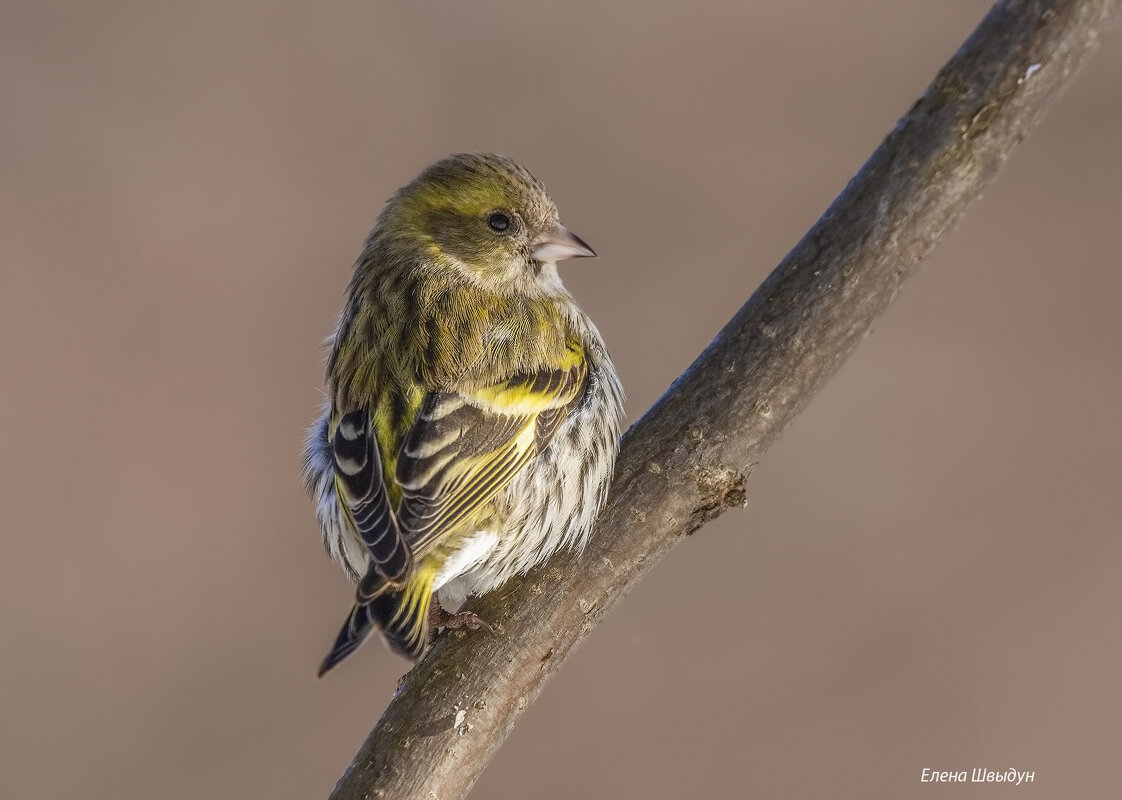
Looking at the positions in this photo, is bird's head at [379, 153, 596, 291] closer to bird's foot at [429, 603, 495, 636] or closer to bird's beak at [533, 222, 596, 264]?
bird's beak at [533, 222, 596, 264]

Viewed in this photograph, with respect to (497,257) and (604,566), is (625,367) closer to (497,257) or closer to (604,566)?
(497,257)

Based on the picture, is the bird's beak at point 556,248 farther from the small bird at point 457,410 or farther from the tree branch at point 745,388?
the tree branch at point 745,388

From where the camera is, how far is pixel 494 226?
173 inches

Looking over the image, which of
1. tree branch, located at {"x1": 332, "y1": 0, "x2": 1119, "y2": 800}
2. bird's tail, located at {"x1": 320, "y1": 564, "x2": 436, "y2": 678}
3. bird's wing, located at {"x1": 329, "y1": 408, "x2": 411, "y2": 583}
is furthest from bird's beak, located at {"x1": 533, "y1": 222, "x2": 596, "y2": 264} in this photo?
bird's tail, located at {"x1": 320, "y1": 564, "x2": 436, "y2": 678}

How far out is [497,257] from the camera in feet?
14.3

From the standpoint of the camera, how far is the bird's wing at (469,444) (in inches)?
138

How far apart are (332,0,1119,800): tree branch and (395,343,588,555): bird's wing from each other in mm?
284

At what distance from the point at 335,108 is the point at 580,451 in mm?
5499

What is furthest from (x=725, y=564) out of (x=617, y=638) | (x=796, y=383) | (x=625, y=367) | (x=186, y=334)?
(x=796, y=383)

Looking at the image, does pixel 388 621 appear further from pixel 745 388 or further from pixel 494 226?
pixel 494 226

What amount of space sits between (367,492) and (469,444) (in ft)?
1.07

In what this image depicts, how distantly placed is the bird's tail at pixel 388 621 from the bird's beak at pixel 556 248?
4.74 ft

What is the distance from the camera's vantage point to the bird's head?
4.38 m

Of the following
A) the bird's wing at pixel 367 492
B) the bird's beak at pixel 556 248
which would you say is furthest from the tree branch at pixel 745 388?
the bird's beak at pixel 556 248
